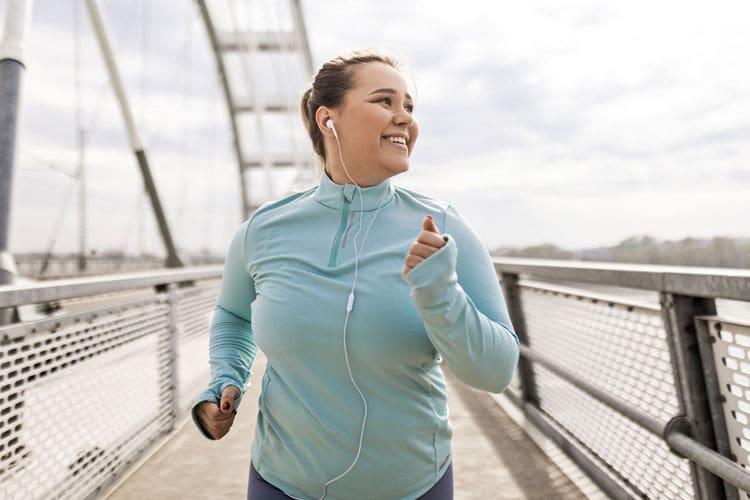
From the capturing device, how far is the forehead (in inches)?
39.6

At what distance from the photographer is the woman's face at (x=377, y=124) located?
99 cm

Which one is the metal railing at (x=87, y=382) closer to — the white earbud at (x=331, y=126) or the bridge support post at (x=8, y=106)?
the bridge support post at (x=8, y=106)

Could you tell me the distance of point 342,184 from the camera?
1068 millimetres

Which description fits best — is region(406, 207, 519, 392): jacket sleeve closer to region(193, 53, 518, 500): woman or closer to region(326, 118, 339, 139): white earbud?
region(193, 53, 518, 500): woman

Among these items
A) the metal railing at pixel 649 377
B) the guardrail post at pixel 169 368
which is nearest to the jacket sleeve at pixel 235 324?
the metal railing at pixel 649 377

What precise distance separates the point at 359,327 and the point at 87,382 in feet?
5.86

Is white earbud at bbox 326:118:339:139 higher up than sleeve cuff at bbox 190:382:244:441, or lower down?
higher up

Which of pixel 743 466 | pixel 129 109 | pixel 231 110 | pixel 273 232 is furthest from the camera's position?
pixel 231 110

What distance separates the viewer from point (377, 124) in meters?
0.99

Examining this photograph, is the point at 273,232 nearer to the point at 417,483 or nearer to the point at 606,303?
the point at 417,483

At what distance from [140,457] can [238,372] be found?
193 centimetres

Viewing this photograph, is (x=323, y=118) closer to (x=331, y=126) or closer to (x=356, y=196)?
(x=331, y=126)

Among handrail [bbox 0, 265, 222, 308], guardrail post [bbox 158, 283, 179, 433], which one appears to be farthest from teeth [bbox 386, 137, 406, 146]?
guardrail post [bbox 158, 283, 179, 433]

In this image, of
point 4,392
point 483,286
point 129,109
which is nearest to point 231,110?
point 129,109
